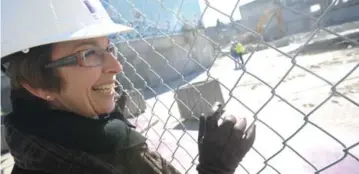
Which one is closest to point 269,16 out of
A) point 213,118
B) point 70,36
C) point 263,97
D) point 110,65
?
point 213,118

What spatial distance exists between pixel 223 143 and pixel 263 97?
7.51 m

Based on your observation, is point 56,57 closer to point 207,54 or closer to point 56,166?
point 56,166

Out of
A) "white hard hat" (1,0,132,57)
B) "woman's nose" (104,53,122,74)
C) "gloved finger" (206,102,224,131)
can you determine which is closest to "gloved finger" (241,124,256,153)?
"gloved finger" (206,102,224,131)

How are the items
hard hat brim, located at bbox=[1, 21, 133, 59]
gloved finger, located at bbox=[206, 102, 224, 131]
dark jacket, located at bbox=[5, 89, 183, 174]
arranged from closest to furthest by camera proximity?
dark jacket, located at bbox=[5, 89, 183, 174] < gloved finger, located at bbox=[206, 102, 224, 131] < hard hat brim, located at bbox=[1, 21, 133, 59]

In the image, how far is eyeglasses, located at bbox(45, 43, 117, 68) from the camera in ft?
4.19

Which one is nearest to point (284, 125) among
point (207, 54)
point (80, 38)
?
point (80, 38)

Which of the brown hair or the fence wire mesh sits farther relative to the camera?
the brown hair

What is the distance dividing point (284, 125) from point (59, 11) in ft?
14.3

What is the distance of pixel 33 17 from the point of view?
139 centimetres

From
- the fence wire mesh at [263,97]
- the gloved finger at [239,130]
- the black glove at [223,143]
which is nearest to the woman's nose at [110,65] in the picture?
the fence wire mesh at [263,97]

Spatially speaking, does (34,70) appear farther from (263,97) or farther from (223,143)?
(263,97)

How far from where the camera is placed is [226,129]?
1188 mm

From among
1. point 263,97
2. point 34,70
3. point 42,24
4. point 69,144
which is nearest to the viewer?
point 69,144

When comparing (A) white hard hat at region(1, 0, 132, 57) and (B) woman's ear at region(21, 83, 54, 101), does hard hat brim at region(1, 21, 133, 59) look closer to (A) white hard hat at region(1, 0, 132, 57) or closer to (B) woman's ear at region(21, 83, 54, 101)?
(A) white hard hat at region(1, 0, 132, 57)
